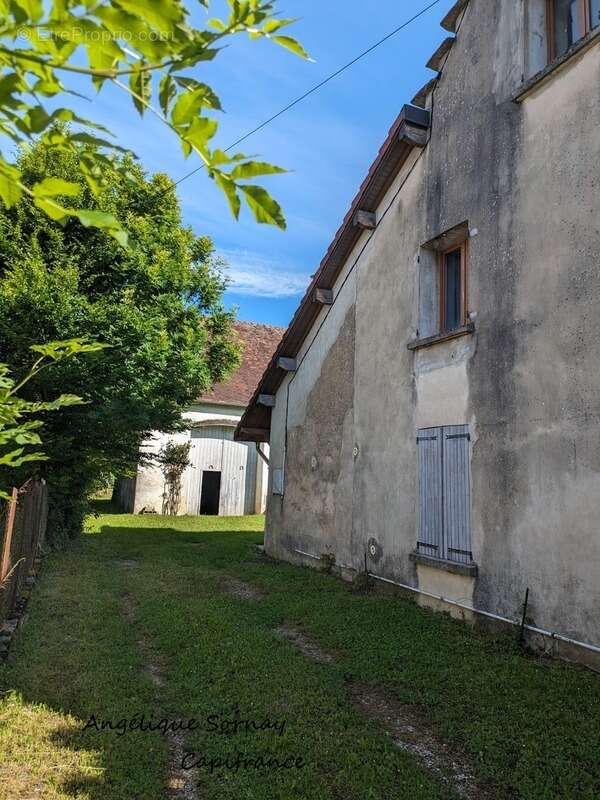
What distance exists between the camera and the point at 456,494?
692 centimetres

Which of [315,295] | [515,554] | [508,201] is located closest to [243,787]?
[515,554]

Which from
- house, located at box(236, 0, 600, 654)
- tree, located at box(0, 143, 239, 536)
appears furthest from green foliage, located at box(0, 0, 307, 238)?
tree, located at box(0, 143, 239, 536)

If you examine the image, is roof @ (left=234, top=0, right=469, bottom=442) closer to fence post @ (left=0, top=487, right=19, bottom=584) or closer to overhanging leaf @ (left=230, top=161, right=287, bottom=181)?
fence post @ (left=0, top=487, right=19, bottom=584)

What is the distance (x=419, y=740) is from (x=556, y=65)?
6819 mm

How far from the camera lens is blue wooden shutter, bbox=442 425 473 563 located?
265 inches

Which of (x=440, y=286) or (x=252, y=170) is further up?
(x=440, y=286)

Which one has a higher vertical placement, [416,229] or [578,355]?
[416,229]

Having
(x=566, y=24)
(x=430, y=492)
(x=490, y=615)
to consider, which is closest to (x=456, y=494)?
(x=430, y=492)

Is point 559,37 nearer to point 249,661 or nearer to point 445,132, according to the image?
point 445,132

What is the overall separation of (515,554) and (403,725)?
261 centimetres

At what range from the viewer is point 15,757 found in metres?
3.44

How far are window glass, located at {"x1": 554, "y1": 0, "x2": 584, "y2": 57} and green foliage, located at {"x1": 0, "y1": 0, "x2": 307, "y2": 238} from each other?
666 cm

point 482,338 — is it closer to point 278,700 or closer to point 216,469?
point 278,700

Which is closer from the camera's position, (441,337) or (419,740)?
(419,740)
